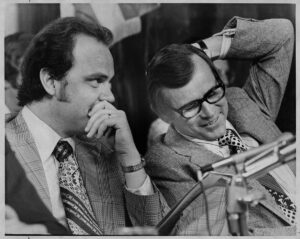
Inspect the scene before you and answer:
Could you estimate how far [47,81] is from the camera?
7.68 feet

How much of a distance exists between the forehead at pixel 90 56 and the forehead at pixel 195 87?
0.28 metres

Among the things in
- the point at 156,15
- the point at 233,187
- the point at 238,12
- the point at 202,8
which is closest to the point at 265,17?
the point at 238,12

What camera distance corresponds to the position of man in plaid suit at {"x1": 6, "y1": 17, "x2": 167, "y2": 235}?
2.31 metres

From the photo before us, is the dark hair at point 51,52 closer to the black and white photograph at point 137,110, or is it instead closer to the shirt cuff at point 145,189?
the black and white photograph at point 137,110

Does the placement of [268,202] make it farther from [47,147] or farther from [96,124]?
[47,147]

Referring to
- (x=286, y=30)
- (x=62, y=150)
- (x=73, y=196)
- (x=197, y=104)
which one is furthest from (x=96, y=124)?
(x=286, y=30)

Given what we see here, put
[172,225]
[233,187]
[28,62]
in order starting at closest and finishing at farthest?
[233,187] → [172,225] → [28,62]

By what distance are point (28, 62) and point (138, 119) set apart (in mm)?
506

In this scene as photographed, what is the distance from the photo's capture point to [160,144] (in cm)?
237

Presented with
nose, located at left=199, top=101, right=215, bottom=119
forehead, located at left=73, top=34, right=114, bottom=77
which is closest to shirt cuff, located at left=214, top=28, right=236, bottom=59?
nose, located at left=199, top=101, right=215, bottom=119

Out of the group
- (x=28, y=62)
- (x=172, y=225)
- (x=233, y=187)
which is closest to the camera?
(x=233, y=187)

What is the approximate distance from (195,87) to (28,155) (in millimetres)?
722

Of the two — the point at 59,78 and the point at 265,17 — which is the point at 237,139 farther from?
the point at 59,78

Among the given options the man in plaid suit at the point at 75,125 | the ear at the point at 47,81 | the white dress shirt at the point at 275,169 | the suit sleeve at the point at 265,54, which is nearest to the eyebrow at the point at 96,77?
the man in plaid suit at the point at 75,125
